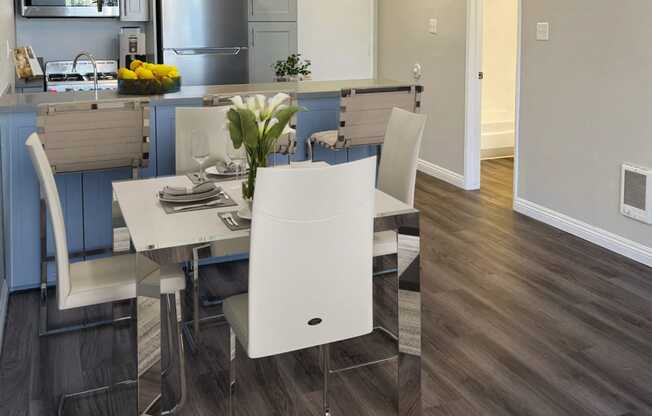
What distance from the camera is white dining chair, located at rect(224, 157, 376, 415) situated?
2.13m

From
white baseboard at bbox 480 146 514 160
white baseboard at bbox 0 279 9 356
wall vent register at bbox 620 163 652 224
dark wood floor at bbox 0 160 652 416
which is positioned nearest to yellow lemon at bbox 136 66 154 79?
dark wood floor at bbox 0 160 652 416

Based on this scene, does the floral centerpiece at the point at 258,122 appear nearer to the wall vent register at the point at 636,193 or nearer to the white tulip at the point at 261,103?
the white tulip at the point at 261,103

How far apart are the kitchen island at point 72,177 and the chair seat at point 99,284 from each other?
1.06m

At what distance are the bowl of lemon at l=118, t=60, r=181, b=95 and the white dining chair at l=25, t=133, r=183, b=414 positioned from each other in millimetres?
1444

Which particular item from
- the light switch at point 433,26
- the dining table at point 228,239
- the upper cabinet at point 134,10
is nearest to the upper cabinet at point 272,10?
the upper cabinet at point 134,10

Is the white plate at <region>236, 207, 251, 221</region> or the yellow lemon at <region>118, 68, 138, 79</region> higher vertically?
the yellow lemon at <region>118, 68, 138, 79</region>

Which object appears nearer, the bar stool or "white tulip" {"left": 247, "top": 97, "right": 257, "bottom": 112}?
"white tulip" {"left": 247, "top": 97, "right": 257, "bottom": 112}

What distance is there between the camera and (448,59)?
6.21 m

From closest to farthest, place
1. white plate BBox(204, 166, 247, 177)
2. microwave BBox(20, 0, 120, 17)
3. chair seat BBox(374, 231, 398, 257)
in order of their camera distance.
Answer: chair seat BBox(374, 231, 398, 257) < white plate BBox(204, 166, 247, 177) < microwave BBox(20, 0, 120, 17)

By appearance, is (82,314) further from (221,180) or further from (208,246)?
(208,246)

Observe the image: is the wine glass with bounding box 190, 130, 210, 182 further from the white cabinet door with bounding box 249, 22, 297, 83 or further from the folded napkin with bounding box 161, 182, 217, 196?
the white cabinet door with bounding box 249, 22, 297, 83

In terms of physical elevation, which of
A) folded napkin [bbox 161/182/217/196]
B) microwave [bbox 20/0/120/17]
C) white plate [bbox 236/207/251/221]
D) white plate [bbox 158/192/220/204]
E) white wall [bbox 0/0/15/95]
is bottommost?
white plate [bbox 236/207/251/221]

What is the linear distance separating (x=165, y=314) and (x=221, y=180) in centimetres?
68

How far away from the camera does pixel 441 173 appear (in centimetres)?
645
